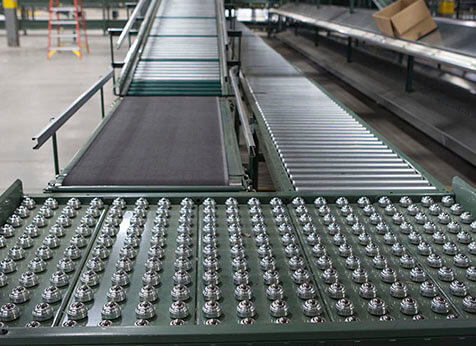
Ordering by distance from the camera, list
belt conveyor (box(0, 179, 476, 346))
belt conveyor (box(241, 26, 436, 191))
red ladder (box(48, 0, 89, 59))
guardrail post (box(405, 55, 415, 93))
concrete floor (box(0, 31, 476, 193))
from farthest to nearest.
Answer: red ladder (box(48, 0, 89, 59)) → guardrail post (box(405, 55, 415, 93)) → concrete floor (box(0, 31, 476, 193)) → belt conveyor (box(241, 26, 436, 191)) → belt conveyor (box(0, 179, 476, 346))

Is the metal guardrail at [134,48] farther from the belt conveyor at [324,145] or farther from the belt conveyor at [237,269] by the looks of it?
the belt conveyor at [237,269]

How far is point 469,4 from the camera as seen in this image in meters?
11.5

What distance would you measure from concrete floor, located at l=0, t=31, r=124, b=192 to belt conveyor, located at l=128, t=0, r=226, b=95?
3.46 feet

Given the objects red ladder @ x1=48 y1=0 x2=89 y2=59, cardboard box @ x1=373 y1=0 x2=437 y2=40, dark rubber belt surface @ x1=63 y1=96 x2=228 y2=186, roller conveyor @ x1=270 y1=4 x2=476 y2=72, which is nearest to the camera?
dark rubber belt surface @ x1=63 y1=96 x2=228 y2=186

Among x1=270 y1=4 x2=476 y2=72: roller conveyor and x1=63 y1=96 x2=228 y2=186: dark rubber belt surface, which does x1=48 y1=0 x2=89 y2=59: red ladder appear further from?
x1=63 y1=96 x2=228 y2=186: dark rubber belt surface

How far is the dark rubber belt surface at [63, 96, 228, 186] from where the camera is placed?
131 inches

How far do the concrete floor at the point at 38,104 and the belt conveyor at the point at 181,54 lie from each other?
106 centimetres

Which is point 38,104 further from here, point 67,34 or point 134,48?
point 67,34

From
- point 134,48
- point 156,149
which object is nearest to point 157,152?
point 156,149

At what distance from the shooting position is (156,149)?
4016 millimetres

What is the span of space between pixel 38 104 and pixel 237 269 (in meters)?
7.38

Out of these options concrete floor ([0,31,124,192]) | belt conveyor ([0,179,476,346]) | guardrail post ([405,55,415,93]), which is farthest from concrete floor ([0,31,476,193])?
belt conveyor ([0,179,476,346])

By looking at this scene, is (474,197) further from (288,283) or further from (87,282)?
(87,282)

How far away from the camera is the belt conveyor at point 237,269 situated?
4.06ft
